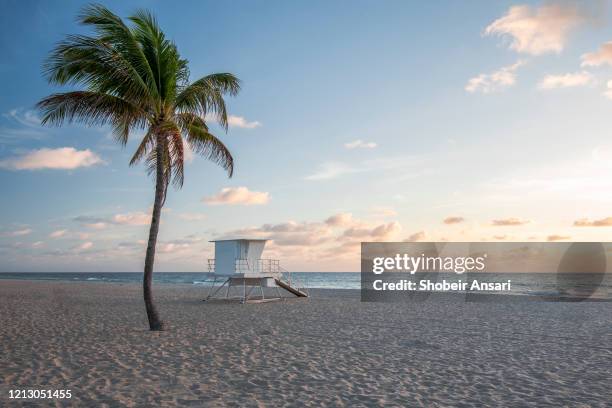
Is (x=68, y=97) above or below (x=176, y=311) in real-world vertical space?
above

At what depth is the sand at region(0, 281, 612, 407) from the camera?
8.09 m

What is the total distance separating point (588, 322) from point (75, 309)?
22.8 meters

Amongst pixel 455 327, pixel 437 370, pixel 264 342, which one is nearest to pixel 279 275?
pixel 455 327

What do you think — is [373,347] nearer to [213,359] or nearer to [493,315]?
[213,359]

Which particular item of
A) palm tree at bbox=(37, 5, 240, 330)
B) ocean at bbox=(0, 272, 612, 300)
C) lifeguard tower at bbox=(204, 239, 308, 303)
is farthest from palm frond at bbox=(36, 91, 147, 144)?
ocean at bbox=(0, 272, 612, 300)

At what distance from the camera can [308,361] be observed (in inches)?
426

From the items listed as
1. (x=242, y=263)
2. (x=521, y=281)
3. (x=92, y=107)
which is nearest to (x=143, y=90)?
(x=92, y=107)

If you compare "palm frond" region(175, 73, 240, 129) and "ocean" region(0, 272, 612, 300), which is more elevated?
"palm frond" region(175, 73, 240, 129)

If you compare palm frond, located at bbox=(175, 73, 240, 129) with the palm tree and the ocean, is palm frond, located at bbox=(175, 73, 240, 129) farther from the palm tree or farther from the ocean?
the ocean

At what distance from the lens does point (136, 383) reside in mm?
8758

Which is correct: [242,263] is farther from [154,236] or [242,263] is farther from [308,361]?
[308,361]

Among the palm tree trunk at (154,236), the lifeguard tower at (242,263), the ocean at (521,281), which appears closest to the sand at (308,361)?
the palm tree trunk at (154,236)

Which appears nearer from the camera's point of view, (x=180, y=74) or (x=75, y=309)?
(x=180, y=74)

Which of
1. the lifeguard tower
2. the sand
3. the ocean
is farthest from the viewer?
the ocean
